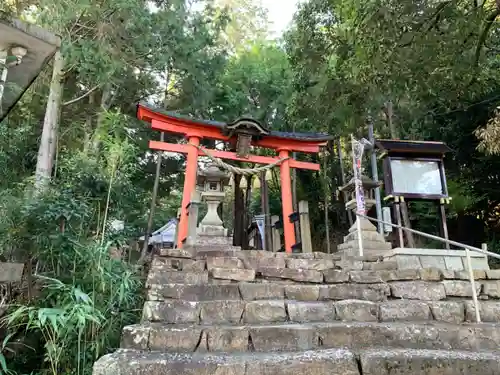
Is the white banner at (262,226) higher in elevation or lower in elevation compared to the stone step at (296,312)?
higher

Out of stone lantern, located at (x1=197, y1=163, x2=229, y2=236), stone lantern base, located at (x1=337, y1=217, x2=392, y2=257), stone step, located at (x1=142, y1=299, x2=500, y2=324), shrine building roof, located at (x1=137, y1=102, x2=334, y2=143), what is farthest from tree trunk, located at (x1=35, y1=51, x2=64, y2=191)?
stone lantern base, located at (x1=337, y1=217, x2=392, y2=257)

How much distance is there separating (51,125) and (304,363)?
24.8 feet

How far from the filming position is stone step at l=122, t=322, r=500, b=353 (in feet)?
8.83

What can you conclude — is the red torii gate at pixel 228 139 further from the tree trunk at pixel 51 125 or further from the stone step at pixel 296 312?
the stone step at pixel 296 312

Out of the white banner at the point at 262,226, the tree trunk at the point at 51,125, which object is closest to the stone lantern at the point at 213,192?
the tree trunk at the point at 51,125

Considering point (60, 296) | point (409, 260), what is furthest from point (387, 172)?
point (60, 296)

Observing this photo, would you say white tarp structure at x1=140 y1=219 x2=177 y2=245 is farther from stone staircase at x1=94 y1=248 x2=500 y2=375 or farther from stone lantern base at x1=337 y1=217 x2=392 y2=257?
stone staircase at x1=94 y1=248 x2=500 y2=375

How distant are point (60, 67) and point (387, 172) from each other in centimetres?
753

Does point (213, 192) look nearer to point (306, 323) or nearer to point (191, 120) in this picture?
point (191, 120)

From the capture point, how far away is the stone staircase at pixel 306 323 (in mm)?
2377

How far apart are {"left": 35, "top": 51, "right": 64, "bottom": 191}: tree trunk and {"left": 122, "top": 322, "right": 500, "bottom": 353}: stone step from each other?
5.57 m

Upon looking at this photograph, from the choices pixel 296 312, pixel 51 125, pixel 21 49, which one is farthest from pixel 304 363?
pixel 51 125

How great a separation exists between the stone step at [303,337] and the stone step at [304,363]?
0.16 meters

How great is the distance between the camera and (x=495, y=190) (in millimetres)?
9906
